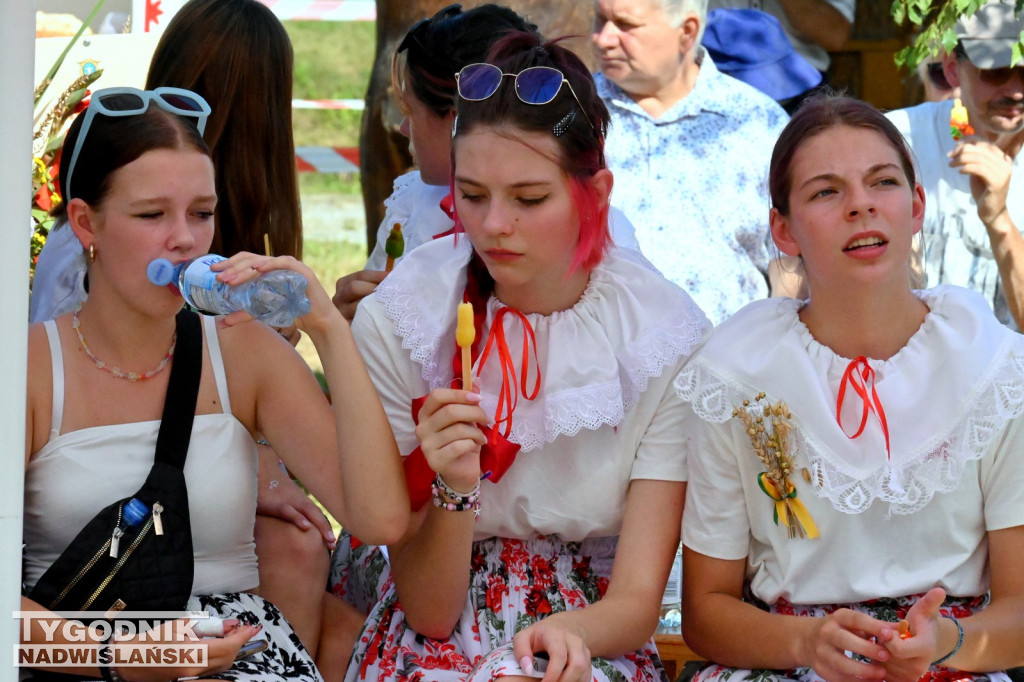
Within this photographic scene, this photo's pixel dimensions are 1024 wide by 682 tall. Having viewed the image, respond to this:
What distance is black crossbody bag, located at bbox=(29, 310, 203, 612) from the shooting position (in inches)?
84.2

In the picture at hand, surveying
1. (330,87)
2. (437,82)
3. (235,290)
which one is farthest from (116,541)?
(330,87)

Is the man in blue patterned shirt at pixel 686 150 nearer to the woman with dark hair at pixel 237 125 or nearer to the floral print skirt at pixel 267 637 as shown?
the woman with dark hair at pixel 237 125

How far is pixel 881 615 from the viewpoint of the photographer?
7.36ft

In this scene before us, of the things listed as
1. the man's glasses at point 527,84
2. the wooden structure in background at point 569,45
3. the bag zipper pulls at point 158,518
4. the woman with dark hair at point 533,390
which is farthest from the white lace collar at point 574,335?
the wooden structure in background at point 569,45

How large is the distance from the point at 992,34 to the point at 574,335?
215cm

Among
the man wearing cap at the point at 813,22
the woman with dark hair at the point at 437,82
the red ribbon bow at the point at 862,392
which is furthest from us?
the man wearing cap at the point at 813,22

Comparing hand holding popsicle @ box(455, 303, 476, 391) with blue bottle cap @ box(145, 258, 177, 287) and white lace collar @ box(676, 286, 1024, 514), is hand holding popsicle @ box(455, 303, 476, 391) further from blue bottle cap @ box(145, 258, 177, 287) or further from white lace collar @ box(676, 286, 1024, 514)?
blue bottle cap @ box(145, 258, 177, 287)

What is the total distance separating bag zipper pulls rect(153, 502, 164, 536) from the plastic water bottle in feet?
1.21

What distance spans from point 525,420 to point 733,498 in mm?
431

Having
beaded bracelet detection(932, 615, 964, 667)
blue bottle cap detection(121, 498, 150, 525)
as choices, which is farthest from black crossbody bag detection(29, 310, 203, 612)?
beaded bracelet detection(932, 615, 964, 667)

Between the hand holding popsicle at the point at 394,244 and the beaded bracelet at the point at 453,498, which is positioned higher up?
the hand holding popsicle at the point at 394,244

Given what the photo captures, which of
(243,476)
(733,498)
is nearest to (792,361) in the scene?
(733,498)

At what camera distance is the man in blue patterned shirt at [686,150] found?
13.3 feet

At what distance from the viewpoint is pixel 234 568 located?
2.39m
